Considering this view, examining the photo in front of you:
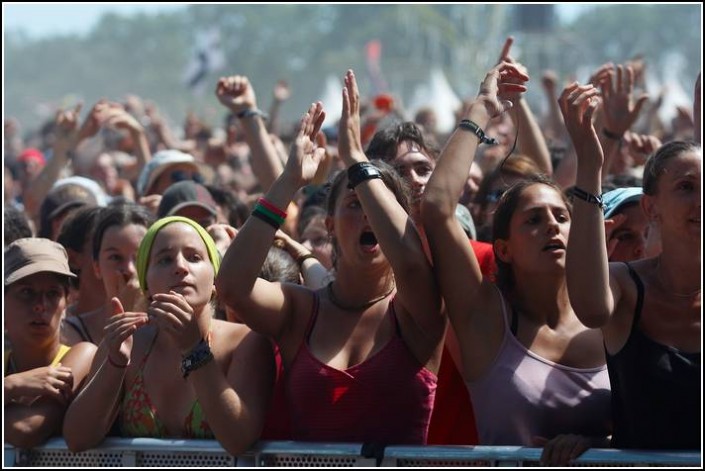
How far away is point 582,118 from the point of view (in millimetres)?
4125

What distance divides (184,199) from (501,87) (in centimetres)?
254

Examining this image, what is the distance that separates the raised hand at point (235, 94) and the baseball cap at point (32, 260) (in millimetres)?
1378

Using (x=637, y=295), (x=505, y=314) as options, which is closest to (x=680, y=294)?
(x=637, y=295)

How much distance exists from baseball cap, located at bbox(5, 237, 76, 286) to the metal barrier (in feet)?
2.35

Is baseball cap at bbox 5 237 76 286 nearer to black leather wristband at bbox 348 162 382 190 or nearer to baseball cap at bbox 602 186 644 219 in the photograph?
black leather wristband at bbox 348 162 382 190

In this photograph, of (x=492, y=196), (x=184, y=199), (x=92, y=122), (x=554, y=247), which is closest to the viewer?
(x=554, y=247)

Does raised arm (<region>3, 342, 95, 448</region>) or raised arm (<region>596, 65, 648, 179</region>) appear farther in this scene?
raised arm (<region>596, 65, 648, 179</region>)

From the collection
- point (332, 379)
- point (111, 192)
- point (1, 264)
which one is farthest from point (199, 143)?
point (332, 379)

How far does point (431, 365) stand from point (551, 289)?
0.46 metres

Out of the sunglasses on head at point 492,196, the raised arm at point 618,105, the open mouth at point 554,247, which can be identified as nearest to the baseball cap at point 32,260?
the open mouth at point 554,247

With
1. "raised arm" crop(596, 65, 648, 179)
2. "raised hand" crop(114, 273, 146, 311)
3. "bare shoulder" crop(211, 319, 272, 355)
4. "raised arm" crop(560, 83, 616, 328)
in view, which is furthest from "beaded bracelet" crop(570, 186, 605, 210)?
"raised arm" crop(596, 65, 648, 179)

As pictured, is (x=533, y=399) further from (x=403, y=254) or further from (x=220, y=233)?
(x=220, y=233)

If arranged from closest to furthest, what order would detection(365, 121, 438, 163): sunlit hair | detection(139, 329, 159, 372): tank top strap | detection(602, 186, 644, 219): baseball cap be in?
detection(139, 329, 159, 372): tank top strap → detection(365, 121, 438, 163): sunlit hair → detection(602, 186, 644, 219): baseball cap

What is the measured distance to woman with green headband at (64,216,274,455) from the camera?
169 inches
